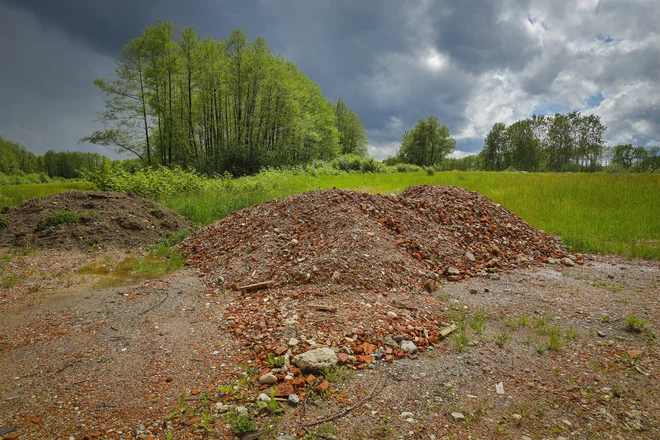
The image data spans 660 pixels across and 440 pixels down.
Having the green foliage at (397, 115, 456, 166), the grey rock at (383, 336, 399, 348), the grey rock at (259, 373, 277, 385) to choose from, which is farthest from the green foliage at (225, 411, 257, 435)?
the green foliage at (397, 115, 456, 166)

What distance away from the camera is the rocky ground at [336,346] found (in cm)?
239

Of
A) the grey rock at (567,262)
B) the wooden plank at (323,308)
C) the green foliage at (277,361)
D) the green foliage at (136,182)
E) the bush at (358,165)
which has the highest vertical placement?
the bush at (358,165)

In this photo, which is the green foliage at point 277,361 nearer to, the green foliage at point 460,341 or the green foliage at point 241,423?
the green foliage at point 241,423

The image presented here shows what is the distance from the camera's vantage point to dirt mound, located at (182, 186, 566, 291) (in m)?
5.13

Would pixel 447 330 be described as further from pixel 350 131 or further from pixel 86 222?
pixel 350 131

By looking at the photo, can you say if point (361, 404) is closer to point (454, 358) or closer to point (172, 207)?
point (454, 358)

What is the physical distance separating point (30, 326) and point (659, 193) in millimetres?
17842

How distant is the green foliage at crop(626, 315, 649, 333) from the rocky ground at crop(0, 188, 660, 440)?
2cm

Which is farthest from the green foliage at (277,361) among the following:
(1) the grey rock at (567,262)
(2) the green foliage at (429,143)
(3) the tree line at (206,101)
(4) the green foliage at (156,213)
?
(2) the green foliage at (429,143)

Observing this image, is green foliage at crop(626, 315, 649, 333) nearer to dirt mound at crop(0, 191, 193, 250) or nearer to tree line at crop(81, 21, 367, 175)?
dirt mound at crop(0, 191, 193, 250)

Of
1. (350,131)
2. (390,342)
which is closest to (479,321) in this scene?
(390,342)

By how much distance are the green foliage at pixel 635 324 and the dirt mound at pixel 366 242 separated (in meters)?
2.31

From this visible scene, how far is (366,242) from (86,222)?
24.8 ft

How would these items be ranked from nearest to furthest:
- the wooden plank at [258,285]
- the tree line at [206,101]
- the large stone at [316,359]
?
the large stone at [316,359] < the wooden plank at [258,285] < the tree line at [206,101]
